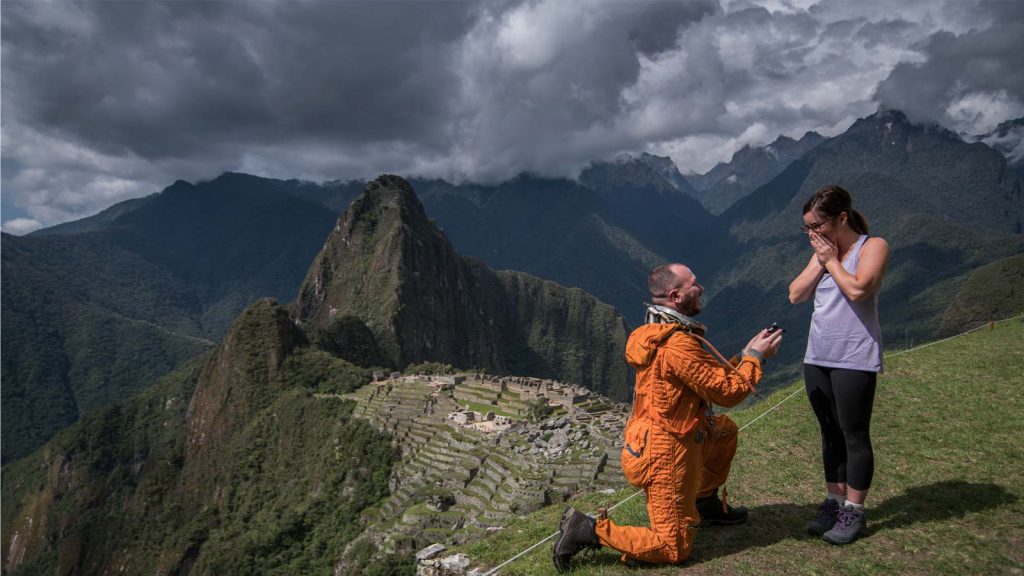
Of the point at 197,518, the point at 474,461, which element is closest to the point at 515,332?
the point at 197,518

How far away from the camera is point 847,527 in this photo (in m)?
4.37

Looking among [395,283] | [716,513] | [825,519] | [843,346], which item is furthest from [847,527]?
[395,283]

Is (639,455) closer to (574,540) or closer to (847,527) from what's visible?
(574,540)

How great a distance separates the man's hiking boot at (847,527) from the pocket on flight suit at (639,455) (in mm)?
1615

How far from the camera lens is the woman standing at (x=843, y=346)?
13.9 feet

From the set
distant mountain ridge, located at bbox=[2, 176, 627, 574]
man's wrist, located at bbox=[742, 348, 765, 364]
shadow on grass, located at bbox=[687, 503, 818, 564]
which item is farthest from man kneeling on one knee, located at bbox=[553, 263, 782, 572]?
distant mountain ridge, located at bbox=[2, 176, 627, 574]

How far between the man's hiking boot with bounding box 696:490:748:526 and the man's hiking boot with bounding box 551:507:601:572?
1.10 meters

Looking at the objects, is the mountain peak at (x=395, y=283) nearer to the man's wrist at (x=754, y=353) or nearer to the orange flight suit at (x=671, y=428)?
the orange flight suit at (x=671, y=428)

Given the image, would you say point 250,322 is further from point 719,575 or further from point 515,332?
point 515,332

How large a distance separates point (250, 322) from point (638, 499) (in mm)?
64596

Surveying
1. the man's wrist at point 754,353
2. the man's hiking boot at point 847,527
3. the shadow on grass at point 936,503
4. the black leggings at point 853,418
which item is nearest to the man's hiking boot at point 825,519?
the man's hiking boot at point 847,527

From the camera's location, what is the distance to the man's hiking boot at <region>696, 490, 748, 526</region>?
4.86 metres

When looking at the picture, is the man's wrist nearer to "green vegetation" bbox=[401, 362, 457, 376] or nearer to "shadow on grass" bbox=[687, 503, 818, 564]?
"shadow on grass" bbox=[687, 503, 818, 564]

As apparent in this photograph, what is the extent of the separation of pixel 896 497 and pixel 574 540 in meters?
3.24
